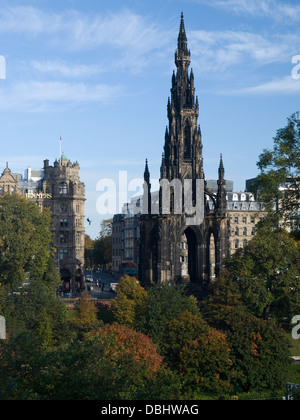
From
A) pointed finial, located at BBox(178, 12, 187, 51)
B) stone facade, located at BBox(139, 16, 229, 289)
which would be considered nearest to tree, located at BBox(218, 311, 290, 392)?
stone facade, located at BBox(139, 16, 229, 289)

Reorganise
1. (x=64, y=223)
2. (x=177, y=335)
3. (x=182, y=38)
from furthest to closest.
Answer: (x=64, y=223)
(x=182, y=38)
(x=177, y=335)

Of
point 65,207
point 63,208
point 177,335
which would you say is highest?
point 65,207

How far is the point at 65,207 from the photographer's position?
462ft

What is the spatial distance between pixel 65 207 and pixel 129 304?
56819 millimetres

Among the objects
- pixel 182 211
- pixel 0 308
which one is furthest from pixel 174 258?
pixel 0 308

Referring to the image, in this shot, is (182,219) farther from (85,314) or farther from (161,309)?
(161,309)

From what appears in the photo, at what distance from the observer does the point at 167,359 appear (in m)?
68.2

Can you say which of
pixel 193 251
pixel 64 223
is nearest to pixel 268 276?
pixel 193 251

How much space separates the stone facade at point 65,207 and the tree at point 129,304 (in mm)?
48451

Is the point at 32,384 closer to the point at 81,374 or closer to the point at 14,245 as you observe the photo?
the point at 81,374

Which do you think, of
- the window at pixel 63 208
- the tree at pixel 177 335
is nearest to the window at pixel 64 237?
the window at pixel 63 208

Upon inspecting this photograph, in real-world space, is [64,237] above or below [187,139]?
below

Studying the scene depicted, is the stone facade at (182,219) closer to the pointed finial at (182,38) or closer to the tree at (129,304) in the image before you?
the pointed finial at (182,38)

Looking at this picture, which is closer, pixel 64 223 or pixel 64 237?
pixel 64 237
